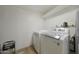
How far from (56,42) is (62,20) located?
333 mm

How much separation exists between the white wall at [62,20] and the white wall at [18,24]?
5.0 inches

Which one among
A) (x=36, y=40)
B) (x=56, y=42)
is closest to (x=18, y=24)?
(x=36, y=40)

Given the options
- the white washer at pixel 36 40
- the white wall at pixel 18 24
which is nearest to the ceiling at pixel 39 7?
the white wall at pixel 18 24

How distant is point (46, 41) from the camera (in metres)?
1.40

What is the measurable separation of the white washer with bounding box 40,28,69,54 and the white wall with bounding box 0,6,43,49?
202mm

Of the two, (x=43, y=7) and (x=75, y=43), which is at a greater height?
(x=43, y=7)

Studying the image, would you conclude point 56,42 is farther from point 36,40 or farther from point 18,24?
point 18,24

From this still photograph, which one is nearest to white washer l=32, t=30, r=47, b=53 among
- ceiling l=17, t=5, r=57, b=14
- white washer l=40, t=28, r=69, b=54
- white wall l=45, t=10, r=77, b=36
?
white washer l=40, t=28, r=69, b=54

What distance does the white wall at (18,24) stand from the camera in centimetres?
132

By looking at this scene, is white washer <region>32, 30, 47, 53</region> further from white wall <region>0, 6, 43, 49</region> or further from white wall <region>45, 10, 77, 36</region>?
white wall <region>45, 10, 77, 36</region>
